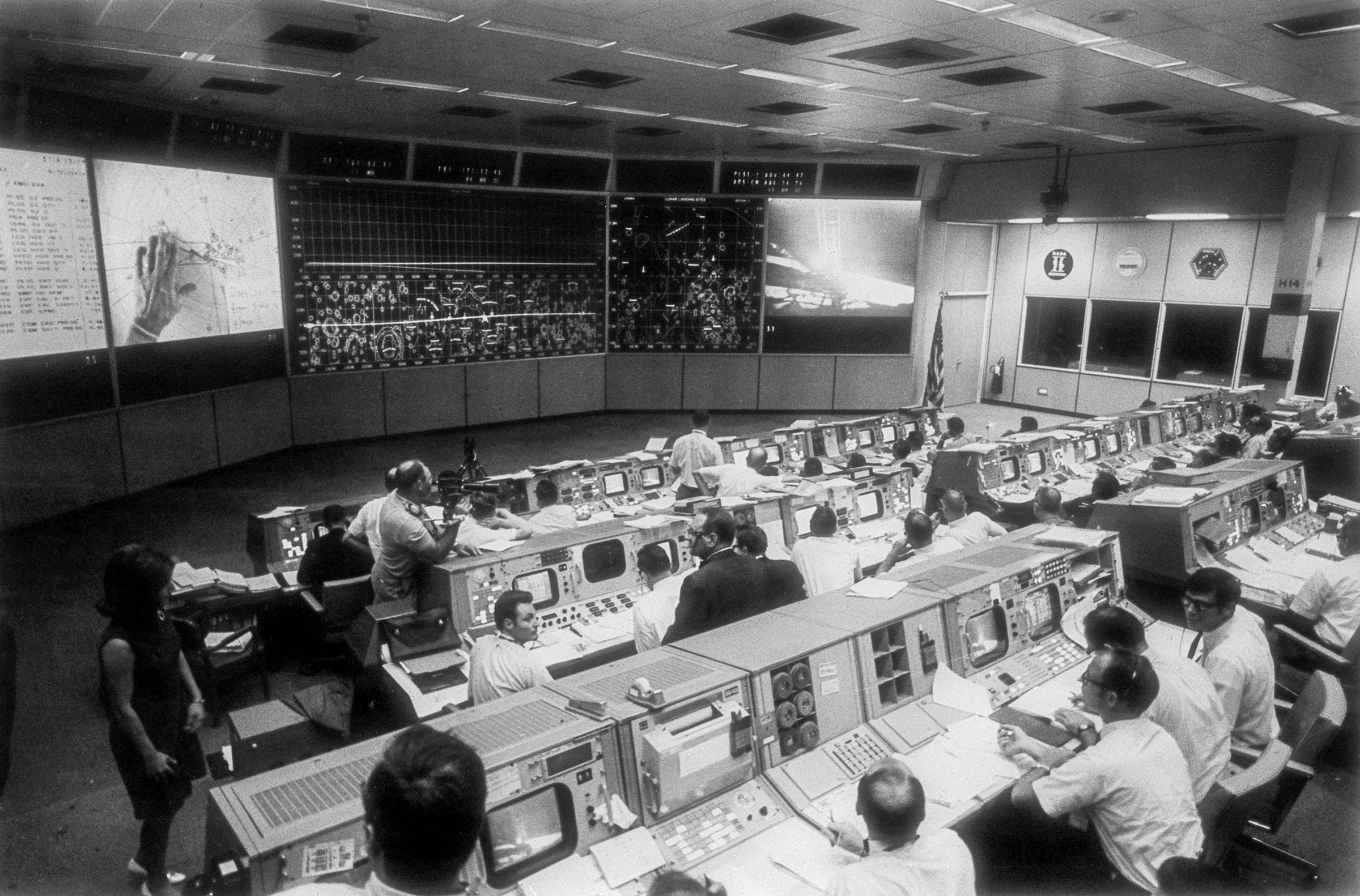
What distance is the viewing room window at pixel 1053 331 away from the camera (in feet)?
42.4

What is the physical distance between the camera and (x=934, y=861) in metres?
2.03

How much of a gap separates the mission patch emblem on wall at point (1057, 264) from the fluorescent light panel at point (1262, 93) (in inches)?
222

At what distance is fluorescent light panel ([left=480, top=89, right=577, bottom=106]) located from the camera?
711 centimetres

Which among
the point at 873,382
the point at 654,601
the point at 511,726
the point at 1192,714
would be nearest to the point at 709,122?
the point at 873,382

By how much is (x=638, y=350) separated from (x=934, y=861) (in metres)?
10.5

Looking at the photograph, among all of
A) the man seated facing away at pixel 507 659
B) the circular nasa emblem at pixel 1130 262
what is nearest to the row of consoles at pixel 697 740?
the man seated facing away at pixel 507 659

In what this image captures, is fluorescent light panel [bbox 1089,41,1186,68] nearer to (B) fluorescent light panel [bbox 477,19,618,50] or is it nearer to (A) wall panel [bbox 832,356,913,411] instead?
(B) fluorescent light panel [bbox 477,19,618,50]

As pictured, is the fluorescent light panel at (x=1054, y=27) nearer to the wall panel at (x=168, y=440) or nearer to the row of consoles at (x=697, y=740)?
the row of consoles at (x=697, y=740)

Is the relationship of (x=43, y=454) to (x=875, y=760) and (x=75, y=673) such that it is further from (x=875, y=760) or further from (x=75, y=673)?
(x=875, y=760)

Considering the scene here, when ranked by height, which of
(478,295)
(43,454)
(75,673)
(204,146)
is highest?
(204,146)

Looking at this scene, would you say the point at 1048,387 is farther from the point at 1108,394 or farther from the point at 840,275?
the point at 840,275

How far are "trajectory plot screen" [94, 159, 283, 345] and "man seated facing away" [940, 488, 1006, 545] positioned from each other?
271 inches

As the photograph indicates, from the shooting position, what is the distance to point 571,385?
11969mm

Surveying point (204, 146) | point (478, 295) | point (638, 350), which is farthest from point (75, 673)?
point (638, 350)
